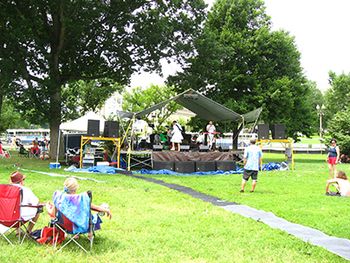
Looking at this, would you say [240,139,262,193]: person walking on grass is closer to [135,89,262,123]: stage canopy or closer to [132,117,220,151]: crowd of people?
[135,89,262,123]: stage canopy

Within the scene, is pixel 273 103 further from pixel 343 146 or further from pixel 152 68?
pixel 152 68

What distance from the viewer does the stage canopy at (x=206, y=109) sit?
20.1 meters

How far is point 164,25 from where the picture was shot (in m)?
21.4

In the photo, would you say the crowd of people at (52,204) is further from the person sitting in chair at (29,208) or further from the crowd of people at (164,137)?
the crowd of people at (164,137)

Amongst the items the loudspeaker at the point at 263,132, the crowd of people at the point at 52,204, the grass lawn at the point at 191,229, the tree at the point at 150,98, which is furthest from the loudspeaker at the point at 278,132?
the tree at the point at 150,98

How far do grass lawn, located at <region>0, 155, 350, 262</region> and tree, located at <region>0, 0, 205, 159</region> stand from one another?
11099mm

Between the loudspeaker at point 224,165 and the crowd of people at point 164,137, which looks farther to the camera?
the crowd of people at point 164,137

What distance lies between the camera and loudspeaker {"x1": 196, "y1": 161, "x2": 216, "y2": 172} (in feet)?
61.2

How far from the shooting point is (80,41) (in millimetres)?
23750

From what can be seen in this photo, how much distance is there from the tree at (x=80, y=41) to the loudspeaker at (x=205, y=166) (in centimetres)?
716

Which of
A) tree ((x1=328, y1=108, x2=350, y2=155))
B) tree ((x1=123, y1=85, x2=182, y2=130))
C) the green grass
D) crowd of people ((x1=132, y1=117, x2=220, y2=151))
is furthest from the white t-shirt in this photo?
tree ((x1=123, y1=85, x2=182, y2=130))

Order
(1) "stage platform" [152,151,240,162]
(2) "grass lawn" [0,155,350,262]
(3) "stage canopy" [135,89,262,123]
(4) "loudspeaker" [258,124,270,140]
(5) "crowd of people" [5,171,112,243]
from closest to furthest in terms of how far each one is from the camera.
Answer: (2) "grass lawn" [0,155,350,262], (5) "crowd of people" [5,171,112,243], (1) "stage platform" [152,151,240,162], (4) "loudspeaker" [258,124,270,140], (3) "stage canopy" [135,89,262,123]

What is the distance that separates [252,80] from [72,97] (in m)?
18.4

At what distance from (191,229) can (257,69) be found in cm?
2539
